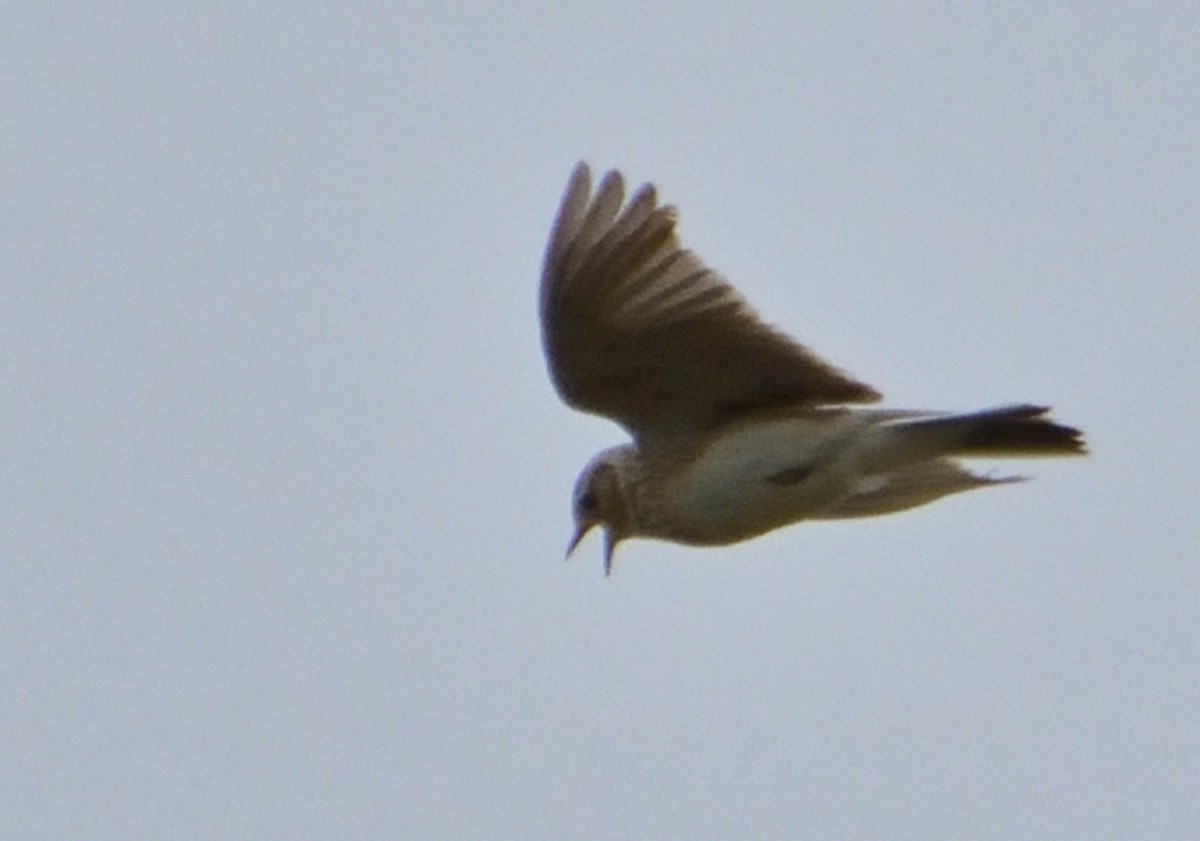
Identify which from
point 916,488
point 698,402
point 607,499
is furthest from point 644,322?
point 916,488

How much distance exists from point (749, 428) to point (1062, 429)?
1174mm

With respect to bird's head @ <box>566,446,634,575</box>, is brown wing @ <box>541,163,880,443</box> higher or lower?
higher

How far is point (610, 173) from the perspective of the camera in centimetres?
1219

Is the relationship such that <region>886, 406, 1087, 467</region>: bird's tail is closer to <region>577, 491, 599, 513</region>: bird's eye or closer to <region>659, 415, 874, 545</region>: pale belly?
<region>659, 415, 874, 545</region>: pale belly

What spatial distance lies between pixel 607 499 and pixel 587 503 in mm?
168

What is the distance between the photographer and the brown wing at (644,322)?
12.2 metres

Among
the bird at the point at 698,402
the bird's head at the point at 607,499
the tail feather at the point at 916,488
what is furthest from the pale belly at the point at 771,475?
the tail feather at the point at 916,488

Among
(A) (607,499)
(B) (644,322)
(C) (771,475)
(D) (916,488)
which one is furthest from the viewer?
(D) (916,488)

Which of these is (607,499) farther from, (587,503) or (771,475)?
(771,475)

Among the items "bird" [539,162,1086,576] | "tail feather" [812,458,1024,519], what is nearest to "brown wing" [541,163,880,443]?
"bird" [539,162,1086,576]

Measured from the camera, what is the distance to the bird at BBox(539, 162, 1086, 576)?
40.0 feet

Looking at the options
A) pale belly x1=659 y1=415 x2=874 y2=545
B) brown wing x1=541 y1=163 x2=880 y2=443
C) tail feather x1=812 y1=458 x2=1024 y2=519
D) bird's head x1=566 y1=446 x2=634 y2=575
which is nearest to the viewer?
brown wing x1=541 y1=163 x2=880 y2=443

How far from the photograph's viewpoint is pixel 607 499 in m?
13.0

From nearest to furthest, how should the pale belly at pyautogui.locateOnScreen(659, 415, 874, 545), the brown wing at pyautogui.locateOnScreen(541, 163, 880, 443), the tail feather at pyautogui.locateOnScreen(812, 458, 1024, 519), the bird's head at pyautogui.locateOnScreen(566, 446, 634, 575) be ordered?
1. the brown wing at pyautogui.locateOnScreen(541, 163, 880, 443)
2. the pale belly at pyautogui.locateOnScreen(659, 415, 874, 545)
3. the bird's head at pyautogui.locateOnScreen(566, 446, 634, 575)
4. the tail feather at pyautogui.locateOnScreen(812, 458, 1024, 519)
